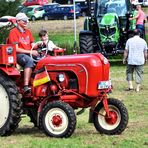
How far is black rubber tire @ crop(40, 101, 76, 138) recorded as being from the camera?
388 inches

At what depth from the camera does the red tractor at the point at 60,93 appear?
395 inches

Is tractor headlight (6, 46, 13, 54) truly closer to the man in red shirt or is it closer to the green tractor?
the man in red shirt

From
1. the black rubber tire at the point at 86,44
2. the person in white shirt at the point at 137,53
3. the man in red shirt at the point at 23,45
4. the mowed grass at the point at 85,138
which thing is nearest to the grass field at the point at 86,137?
the mowed grass at the point at 85,138

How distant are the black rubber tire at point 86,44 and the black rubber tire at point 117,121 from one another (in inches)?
524

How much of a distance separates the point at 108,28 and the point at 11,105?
1434 cm

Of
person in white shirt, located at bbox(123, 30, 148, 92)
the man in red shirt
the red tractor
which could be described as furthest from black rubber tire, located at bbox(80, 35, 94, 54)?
the red tractor

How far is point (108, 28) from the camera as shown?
24141mm

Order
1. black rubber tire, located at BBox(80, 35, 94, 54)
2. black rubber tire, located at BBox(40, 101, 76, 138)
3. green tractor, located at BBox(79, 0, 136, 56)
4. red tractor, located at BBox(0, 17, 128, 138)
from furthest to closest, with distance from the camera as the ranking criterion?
green tractor, located at BBox(79, 0, 136, 56), black rubber tire, located at BBox(80, 35, 94, 54), red tractor, located at BBox(0, 17, 128, 138), black rubber tire, located at BBox(40, 101, 76, 138)

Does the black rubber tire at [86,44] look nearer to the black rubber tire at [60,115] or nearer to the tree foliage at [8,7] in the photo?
the tree foliage at [8,7]

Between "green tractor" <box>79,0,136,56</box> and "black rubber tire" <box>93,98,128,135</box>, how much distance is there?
13321 mm

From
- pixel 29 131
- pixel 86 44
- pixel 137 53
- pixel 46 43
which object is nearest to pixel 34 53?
pixel 46 43

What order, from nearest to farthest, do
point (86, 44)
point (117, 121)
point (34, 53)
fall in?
point (117, 121)
point (34, 53)
point (86, 44)

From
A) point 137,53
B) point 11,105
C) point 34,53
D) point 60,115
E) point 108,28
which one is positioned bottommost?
point 108,28

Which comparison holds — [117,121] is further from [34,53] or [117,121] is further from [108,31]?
[108,31]
